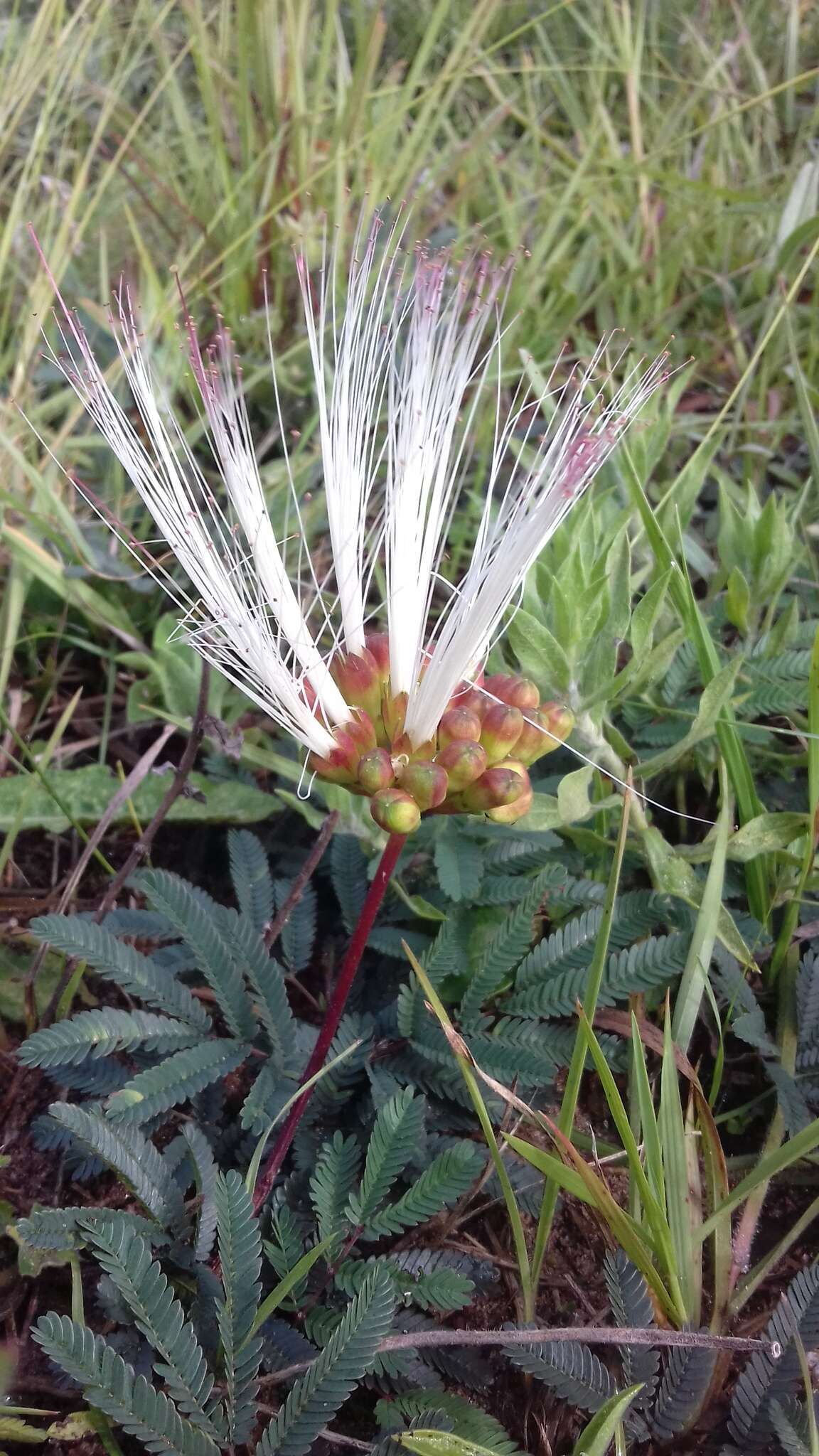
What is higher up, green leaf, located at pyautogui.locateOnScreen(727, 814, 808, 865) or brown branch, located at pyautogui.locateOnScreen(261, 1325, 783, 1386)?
green leaf, located at pyautogui.locateOnScreen(727, 814, 808, 865)

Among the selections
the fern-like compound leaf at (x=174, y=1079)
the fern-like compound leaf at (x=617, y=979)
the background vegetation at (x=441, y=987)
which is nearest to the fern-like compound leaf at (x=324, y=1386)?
the background vegetation at (x=441, y=987)

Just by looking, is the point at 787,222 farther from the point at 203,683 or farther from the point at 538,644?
the point at 203,683

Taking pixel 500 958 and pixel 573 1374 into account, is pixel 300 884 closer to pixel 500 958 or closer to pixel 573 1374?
pixel 500 958

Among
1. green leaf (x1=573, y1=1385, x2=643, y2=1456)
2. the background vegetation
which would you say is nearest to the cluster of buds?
the background vegetation

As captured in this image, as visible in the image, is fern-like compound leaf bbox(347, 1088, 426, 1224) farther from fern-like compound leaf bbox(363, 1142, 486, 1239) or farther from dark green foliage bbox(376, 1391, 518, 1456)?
dark green foliage bbox(376, 1391, 518, 1456)

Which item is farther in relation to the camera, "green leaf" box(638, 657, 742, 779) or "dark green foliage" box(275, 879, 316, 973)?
"dark green foliage" box(275, 879, 316, 973)

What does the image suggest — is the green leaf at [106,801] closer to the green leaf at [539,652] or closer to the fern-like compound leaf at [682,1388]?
the green leaf at [539,652]

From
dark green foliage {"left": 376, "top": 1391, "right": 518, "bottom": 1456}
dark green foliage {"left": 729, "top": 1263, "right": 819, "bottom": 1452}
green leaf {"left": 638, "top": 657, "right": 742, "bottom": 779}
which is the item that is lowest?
dark green foliage {"left": 729, "top": 1263, "right": 819, "bottom": 1452}
